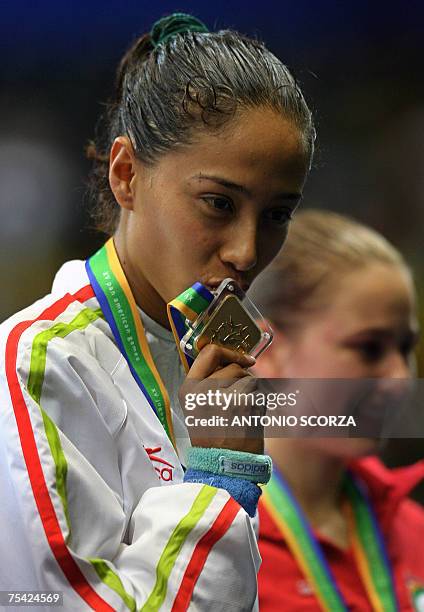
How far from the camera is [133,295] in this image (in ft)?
3.59

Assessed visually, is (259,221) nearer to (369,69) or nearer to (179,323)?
(179,323)

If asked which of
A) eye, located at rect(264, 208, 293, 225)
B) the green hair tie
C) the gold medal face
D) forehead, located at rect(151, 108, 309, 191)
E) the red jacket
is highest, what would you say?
→ the green hair tie

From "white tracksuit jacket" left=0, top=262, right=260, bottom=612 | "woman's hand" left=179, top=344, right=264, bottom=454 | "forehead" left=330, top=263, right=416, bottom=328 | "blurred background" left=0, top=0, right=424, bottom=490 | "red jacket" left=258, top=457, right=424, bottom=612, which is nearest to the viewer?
"white tracksuit jacket" left=0, top=262, right=260, bottom=612

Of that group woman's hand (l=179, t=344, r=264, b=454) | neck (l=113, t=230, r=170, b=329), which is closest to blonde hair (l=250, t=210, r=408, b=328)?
neck (l=113, t=230, r=170, b=329)

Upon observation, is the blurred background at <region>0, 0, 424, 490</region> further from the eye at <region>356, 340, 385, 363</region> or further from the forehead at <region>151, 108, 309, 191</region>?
the forehead at <region>151, 108, 309, 191</region>

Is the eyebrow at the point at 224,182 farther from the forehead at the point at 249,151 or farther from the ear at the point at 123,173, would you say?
the ear at the point at 123,173

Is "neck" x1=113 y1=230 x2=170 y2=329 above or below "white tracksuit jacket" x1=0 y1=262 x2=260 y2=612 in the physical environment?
above

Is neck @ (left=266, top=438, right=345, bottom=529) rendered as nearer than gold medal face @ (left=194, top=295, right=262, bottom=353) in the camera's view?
No

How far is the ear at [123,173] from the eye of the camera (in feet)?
3.60

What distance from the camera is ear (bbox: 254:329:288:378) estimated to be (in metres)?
1.46

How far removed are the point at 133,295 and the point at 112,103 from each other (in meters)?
0.32

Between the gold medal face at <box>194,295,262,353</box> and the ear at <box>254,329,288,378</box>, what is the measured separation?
42 centimetres

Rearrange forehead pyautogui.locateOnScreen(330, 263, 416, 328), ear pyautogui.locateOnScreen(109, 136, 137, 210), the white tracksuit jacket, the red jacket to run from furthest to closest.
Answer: forehead pyautogui.locateOnScreen(330, 263, 416, 328)
the red jacket
ear pyautogui.locateOnScreen(109, 136, 137, 210)
the white tracksuit jacket

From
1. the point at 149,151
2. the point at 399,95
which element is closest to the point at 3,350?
the point at 149,151
